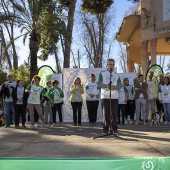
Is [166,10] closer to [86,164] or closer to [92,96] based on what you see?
[92,96]

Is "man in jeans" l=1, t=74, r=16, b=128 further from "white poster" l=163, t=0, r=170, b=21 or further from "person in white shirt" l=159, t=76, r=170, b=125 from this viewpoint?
"white poster" l=163, t=0, r=170, b=21

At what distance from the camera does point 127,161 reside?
4414 mm

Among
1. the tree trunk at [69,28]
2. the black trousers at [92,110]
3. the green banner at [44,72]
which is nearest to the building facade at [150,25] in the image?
the tree trunk at [69,28]

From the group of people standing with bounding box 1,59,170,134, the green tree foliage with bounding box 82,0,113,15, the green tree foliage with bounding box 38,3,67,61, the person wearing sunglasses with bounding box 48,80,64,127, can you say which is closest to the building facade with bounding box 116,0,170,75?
the green tree foliage with bounding box 82,0,113,15

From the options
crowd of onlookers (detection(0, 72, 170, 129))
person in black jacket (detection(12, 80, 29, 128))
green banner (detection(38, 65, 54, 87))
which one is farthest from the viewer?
green banner (detection(38, 65, 54, 87))

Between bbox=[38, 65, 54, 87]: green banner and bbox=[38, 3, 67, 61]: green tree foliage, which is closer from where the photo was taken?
bbox=[38, 65, 54, 87]: green banner

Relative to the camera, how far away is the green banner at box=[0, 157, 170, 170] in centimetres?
435

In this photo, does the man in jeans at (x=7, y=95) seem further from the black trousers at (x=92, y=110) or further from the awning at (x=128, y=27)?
the awning at (x=128, y=27)

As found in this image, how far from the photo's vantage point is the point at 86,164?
436 centimetres

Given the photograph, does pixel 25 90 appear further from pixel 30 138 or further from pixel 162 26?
pixel 162 26

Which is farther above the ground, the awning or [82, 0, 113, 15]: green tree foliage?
[82, 0, 113, 15]: green tree foliage

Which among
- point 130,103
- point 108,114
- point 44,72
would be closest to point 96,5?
point 44,72

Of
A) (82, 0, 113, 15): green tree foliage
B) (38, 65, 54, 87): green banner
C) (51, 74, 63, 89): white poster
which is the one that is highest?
(82, 0, 113, 15): green tree foliage

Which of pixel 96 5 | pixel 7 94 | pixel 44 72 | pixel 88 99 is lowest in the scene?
pixel 88 99
